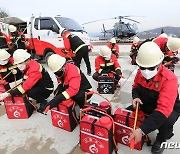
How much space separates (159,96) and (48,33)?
543 centimetres

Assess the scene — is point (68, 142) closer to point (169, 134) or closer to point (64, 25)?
point (169, 134)

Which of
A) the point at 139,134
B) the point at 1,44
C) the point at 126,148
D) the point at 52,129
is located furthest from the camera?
the point at 1,44

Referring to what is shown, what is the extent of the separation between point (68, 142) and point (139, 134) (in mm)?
1088

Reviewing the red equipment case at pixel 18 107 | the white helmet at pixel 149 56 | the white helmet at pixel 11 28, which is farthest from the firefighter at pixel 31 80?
the white helmet at pixel 11 28

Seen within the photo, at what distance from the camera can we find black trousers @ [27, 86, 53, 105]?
3.28 m

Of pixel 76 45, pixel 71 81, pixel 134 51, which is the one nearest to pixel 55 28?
pixel 76 45

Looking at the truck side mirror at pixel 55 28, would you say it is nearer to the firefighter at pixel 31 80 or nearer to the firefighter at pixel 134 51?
the firefighter at pixel 134 51

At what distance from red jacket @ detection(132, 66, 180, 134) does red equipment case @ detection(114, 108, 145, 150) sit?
212mm

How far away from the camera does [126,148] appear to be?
7.59ft

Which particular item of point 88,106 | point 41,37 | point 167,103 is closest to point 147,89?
point 167,103

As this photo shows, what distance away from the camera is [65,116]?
2.66m

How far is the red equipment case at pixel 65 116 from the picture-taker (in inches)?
102

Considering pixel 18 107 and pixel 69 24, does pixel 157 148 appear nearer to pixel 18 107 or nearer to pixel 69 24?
pixel 18 107

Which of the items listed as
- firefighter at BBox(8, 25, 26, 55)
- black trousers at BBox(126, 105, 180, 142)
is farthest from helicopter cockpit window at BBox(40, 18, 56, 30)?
black trousers at BBox(126, 105, 180, 142)
